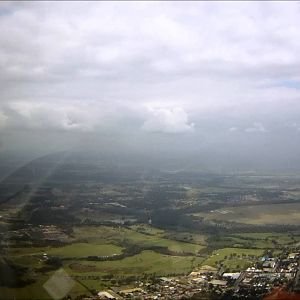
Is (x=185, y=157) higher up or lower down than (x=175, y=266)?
higher up

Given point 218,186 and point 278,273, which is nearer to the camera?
point 278,273

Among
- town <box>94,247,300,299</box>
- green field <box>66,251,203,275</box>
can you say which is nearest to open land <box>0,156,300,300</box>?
green field <box>66,251,203,275</box>

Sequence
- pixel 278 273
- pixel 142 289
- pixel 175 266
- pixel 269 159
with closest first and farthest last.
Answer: pixel 142 289, pixel 278 273, pixel 175 266, pixel 269 159

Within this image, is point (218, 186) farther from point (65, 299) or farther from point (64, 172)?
point (65, 299)

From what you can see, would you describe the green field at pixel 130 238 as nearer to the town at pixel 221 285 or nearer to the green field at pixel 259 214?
the town at pixel 221 285

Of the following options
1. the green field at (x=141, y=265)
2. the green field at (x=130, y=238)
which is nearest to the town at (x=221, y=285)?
the green field at (x=141, y=265)

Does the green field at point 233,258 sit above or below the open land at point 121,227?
below

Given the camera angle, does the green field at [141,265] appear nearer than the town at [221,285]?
No

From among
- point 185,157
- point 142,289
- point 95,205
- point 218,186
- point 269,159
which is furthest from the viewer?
point 269,159

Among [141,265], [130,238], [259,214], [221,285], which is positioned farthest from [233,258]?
[259,214]

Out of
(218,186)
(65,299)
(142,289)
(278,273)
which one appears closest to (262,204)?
(218,186)

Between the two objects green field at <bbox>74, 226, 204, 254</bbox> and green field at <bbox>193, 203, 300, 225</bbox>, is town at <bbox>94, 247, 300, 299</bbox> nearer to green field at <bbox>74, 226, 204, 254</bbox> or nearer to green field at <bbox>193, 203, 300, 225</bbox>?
green field at <bbox>74, 226, 204, 254</bbox>
